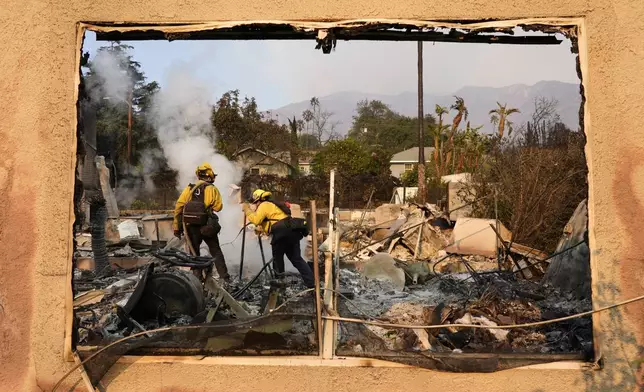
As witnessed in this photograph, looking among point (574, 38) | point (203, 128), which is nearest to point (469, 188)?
point (574, 38)

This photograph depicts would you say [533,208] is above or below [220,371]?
above

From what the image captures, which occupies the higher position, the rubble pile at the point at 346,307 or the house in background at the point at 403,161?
the house in background at the point at 403,161

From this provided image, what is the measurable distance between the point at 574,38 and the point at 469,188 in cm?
1209

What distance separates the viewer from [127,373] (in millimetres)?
3068

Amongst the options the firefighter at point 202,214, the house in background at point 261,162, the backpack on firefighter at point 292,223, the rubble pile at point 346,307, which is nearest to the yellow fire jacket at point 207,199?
the firefighter at point 202,214

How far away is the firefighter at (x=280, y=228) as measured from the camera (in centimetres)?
692

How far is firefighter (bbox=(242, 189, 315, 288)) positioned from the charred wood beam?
360 cm

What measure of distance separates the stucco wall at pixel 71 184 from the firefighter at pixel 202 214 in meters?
4.38

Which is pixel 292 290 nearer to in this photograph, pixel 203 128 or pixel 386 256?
pixel 386 256

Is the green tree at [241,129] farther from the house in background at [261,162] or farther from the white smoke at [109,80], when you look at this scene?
the white smoke at [109,80]

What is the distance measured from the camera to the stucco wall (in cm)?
296

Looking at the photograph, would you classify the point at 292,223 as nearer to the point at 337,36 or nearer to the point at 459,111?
the point at 337,36

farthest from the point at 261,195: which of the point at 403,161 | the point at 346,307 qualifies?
the point at 403,161

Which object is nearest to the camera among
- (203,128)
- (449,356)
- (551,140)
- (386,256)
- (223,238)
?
(449,356)
